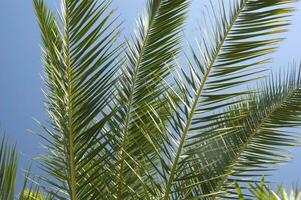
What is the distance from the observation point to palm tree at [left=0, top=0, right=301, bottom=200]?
3.64 m

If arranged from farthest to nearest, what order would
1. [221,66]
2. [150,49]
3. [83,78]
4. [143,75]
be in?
[143,75] < [150,49] < [83,78] < [221,66]

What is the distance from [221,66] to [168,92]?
0.37 metres

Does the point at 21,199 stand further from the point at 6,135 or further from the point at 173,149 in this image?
the point at 173,149

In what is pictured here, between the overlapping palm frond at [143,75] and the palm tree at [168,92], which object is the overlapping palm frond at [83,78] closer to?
the palm tree at [168,92]

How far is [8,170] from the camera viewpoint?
9.71 feet

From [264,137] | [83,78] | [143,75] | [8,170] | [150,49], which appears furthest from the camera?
[143,75]

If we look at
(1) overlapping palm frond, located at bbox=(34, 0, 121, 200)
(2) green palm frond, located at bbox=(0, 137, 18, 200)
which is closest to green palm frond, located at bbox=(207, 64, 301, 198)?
(1) overlapping palm frond, located at bbox=(34, 0, 121, 200)

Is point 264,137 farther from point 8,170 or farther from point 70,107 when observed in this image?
point 8,170

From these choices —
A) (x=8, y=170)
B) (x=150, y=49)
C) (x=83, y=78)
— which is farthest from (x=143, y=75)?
(x=8, y=170)

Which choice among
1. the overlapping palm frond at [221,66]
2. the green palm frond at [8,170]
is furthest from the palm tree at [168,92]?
the green palm frond at [8,170]

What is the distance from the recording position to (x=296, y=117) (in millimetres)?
4277

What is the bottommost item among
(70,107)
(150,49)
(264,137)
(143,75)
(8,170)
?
(8,170)

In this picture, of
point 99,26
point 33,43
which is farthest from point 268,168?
point 33,43

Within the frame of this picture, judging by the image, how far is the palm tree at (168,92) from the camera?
11.9ft
